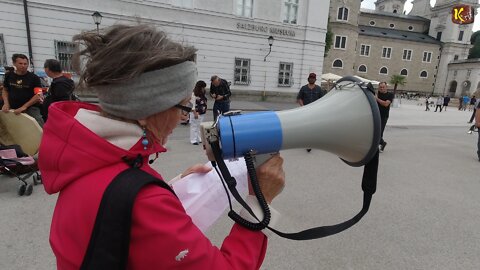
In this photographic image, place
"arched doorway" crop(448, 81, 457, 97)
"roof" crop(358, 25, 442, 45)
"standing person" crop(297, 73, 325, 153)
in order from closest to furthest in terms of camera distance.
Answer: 1. "standing person" crop(297, 73, 325, 153)
2. "roof" crop(358, 25, 442, 45)
3. "arched doorway" crop(448, 81, 457, 97)

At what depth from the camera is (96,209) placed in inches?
28.3

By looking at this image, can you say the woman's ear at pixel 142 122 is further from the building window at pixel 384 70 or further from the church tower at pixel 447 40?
the church tower at pixel 447 40

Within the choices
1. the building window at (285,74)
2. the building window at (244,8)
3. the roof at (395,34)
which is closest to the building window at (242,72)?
the building window at (285,74)

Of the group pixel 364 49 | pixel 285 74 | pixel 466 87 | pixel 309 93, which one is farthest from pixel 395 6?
pixel 309 93

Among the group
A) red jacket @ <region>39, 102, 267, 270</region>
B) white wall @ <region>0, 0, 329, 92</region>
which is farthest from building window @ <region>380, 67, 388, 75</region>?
red jacket @ <region>39, 102, 267, 270</region>

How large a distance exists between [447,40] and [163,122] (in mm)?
72053

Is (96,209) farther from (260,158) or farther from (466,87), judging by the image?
(466,87)

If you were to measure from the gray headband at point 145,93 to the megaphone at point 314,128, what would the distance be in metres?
0.19

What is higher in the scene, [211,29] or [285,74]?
[211,29]

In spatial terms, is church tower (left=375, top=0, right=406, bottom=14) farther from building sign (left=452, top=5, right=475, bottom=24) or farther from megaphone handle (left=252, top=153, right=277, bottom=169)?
megaphone handle (left=252, top=153, right=277, bottom=169)

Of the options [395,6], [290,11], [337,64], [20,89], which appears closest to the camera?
[20,89]

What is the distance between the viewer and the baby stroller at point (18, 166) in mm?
3725

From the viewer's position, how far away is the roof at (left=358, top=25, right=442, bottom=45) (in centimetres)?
5656

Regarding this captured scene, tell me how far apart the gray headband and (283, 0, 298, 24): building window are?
64.0 feet
